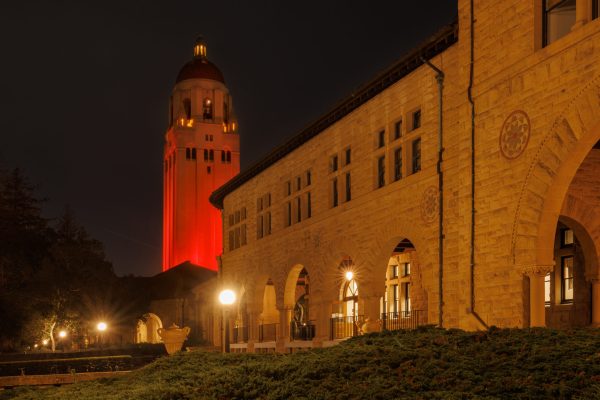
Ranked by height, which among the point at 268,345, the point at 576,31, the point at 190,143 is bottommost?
the point at 268,345

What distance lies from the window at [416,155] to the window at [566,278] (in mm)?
4863

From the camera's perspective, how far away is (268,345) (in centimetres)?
3819

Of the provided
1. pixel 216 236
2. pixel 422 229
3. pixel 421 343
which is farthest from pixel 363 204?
pixel 216 236

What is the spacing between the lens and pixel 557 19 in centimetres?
1703

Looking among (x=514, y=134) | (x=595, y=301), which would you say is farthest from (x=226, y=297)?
(x=595, y=301)

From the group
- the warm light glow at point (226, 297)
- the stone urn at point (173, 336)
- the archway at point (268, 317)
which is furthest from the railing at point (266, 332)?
the warm light glow at point (226, 297)

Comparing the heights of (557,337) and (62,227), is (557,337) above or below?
below

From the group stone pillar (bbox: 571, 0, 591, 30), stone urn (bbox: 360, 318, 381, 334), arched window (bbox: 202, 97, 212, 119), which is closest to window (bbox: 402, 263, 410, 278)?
stone urn (bbox: 360, 318, 381, 334)

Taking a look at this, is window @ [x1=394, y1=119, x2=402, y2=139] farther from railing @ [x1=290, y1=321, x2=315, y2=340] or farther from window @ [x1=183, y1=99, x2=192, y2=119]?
window @ [x1=183, y1=99, x2=192, y2=119]

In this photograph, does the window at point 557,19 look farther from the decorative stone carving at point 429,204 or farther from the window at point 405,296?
the window at point 405,296

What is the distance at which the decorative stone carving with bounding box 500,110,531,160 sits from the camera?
17281 millimetres

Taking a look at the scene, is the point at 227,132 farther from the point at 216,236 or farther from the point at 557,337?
the point at 557,337

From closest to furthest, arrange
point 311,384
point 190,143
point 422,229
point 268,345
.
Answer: point 311,384
point 422,229
point 268,345
point 190,143

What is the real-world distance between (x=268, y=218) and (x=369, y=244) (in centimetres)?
1368
